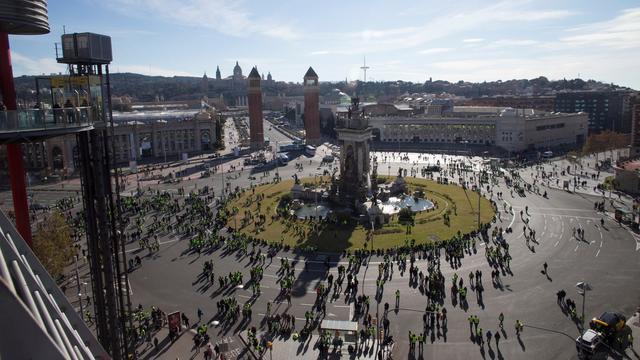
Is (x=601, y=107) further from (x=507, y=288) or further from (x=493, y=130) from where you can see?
(x=507, y=288)

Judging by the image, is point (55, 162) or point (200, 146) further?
point (200, 146)

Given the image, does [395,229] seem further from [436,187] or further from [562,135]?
[562,135]

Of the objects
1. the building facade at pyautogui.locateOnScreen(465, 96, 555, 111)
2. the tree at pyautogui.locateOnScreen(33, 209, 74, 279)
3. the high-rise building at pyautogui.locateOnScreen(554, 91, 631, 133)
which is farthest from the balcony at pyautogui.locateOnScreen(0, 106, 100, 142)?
the building facade at pyautogui.locateOnScreen(465, 96, 555, 111)

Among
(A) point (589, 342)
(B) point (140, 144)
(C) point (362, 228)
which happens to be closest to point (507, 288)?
(A) point (589, 342)

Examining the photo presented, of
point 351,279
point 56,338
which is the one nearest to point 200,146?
point 351,279

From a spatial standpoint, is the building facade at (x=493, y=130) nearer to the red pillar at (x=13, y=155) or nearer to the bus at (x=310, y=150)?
the bus at (x=310, y=150)

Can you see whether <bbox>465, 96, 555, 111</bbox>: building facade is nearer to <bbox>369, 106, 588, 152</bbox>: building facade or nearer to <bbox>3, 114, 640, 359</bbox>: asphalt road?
<bbox>369, 106, 588, 152</bbox>: building facade

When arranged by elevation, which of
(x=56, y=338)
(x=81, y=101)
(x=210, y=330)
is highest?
(x=81, y=101)

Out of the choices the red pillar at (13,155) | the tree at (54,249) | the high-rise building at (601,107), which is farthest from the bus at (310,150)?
the red pillar at (13,155)
